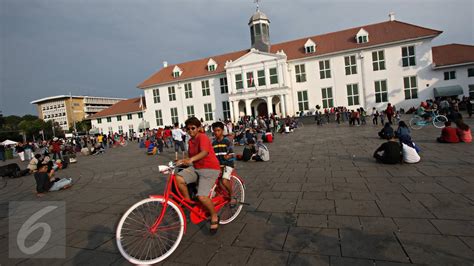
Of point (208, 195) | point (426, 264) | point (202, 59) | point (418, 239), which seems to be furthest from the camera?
point (202, 59)

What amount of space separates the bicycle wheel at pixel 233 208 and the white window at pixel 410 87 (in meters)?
33.5

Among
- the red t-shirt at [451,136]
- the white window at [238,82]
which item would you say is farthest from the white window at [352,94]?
the red t-shirt at [451,136]

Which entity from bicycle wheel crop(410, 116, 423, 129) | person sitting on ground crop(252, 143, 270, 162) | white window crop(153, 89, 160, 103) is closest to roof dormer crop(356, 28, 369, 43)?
bicycle wheel crop(410, 116, 423, 129)

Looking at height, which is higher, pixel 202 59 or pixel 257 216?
pixel 202 59

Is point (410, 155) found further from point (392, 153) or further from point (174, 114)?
point (174, 114)

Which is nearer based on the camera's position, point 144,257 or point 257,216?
point 144,257

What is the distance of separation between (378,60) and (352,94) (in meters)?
4.94

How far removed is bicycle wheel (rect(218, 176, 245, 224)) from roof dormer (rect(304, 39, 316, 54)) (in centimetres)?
3351

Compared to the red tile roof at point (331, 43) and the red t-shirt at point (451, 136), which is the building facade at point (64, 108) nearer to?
the red tile roof at point (331, 43)

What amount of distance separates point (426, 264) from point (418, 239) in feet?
1.80

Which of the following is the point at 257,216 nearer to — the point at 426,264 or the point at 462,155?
the point at 426,264

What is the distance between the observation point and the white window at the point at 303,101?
3412cm

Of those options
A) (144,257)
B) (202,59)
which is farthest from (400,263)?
(202,59)

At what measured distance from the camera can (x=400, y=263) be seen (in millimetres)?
2635
